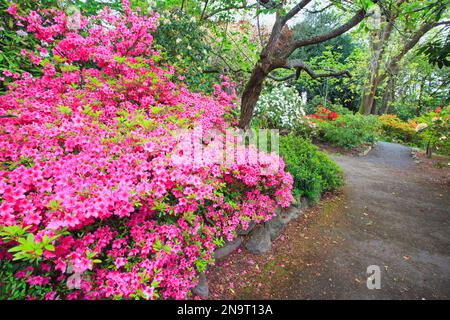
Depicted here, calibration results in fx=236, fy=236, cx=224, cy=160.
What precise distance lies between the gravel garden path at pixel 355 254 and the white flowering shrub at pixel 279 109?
12.8 ft

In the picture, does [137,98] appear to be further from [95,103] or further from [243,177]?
[243,177]

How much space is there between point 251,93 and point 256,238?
92.5 inches

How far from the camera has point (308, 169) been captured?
4.33 meters

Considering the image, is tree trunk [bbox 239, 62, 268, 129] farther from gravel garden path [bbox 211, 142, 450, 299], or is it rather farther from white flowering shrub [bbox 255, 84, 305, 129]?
white flowering shrub [bbox 255, 84, 305, 129]

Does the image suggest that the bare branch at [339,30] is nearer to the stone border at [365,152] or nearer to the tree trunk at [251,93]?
the tree trunk at [251,93]

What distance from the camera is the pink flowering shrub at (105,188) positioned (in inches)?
59.3

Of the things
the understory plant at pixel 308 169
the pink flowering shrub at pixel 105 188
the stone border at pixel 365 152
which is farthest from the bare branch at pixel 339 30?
the stone border at pixel 365 152

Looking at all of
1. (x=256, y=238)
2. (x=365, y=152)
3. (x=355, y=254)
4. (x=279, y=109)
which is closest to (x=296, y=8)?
(x=256, y=238)

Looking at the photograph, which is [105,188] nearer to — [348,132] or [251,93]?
[251,93]

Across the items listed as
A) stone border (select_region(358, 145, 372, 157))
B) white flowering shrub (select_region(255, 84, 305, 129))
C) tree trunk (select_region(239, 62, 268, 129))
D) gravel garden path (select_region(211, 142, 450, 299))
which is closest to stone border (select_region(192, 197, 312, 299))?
gravel garden path (select_region(211, 142, 450, 299))

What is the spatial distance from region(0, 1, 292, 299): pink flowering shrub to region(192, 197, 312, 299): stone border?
177 millimetres
